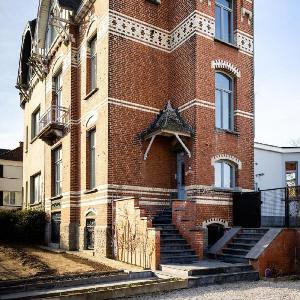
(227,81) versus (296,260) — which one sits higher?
(227,81)

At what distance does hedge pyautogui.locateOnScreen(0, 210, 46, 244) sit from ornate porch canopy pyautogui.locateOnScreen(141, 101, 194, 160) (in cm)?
822

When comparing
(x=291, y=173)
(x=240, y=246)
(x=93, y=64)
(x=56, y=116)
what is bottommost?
(x=240, y=246)

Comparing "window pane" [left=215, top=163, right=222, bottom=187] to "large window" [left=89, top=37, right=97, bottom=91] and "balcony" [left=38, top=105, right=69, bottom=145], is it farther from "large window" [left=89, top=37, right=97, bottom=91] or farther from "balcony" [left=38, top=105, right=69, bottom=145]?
"balcony" [left=38, top=105, right=69, bottom=145]

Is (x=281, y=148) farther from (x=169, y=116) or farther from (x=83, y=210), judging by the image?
(x=83, y=210)

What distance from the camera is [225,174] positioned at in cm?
1648

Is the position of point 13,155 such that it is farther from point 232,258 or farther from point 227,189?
point 232,258

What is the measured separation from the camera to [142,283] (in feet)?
34.4

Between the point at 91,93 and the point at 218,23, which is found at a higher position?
the point at 218,23

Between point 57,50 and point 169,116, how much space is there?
322 inches

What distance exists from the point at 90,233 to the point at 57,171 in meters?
5.18

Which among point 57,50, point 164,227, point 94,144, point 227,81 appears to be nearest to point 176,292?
point 164,227

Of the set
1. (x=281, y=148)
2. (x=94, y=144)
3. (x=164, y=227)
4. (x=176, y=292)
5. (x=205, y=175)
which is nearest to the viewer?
(x=176, y=292)

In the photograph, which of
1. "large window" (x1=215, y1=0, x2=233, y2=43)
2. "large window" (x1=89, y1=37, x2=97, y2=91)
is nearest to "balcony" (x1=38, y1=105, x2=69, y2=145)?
"large window" (x1=89, y1=37, x2=97, y2=91)

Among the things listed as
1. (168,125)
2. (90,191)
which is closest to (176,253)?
(90,191)
